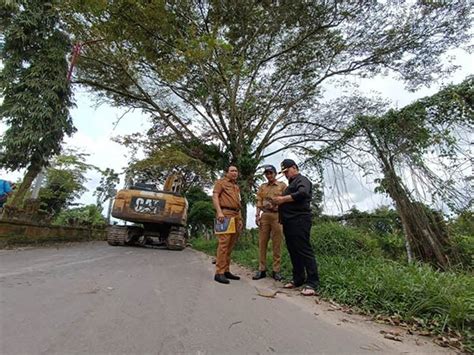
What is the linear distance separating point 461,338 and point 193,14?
10457 mm

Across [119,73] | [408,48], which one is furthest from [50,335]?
[408,48]

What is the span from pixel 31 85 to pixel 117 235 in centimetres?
536

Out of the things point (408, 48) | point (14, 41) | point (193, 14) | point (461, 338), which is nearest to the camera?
point (461, 338)

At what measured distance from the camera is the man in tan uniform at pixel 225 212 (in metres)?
4.71

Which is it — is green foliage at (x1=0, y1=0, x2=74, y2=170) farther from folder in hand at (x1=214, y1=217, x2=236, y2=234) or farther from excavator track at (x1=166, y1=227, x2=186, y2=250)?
folder in hand at (x1=214, y1=217, x2=236, y2=234)

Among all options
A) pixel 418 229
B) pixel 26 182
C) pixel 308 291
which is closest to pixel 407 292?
pixel 308 291

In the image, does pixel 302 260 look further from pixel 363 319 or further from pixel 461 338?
pixel 461 338

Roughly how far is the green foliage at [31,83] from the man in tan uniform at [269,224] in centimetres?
699

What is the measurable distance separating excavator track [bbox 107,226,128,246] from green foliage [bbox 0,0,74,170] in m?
3.24

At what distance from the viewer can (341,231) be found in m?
6.08

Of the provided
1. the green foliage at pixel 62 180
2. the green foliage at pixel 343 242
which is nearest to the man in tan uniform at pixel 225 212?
the green foliage at pixel 343 242

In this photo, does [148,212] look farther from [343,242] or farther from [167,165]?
[167,165]

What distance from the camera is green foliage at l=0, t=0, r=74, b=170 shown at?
860 centimetres

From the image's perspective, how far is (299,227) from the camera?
4.25 meters
